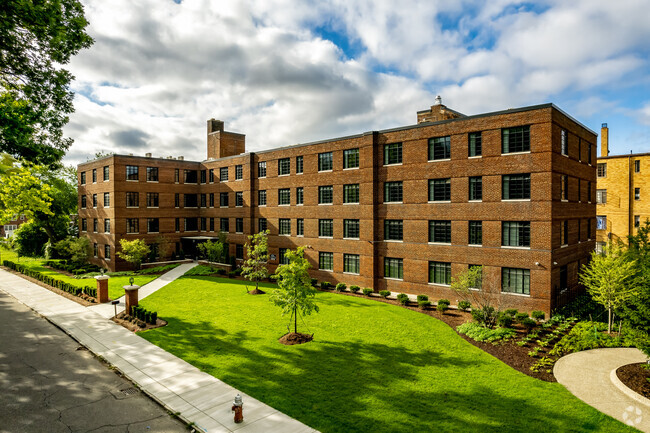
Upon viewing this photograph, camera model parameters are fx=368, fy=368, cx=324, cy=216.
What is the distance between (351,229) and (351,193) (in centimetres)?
336

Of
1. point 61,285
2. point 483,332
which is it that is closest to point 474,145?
point 483,332

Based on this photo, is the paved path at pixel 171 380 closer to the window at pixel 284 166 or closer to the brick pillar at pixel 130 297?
the brick pillar at pixel 130 297

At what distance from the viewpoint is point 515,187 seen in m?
25.5

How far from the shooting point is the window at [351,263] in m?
34.0

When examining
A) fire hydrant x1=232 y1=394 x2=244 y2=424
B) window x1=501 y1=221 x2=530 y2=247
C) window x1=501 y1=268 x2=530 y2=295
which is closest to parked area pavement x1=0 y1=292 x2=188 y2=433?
fire hydrant x1=232 y1=394 x2=244 y2=424

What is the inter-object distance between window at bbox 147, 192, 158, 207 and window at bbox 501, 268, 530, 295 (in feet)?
134

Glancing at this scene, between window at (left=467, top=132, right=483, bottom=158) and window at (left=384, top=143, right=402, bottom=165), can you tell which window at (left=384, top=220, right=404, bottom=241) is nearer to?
window at (left=384, top=143, right=402, bottom=165)

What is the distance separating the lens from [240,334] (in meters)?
20.9

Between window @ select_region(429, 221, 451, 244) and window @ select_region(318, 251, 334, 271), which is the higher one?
window @ select_region(429, 221, 451, 244)

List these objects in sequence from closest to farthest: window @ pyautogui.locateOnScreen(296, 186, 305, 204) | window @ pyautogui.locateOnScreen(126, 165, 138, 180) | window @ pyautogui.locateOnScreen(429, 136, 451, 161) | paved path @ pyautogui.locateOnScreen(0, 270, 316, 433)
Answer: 1. paved path @ pyautogui.locateOnScreen(0, 270, 316, 433)
2. window @ pyautogui.locateOnScreen(429, 136, 451, 161)
3. window @ pyautogui.locateOnScreen(296, 186, 305, 204)
4. window @ pyautogui.locateOnScreen(126, 165, 138, 180)

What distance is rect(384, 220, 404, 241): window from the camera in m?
31.2

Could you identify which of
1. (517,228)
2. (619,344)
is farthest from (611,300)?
(517,228)

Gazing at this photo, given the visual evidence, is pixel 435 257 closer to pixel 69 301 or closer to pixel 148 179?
pixel 69 301

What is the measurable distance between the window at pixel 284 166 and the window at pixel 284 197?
1798mm
